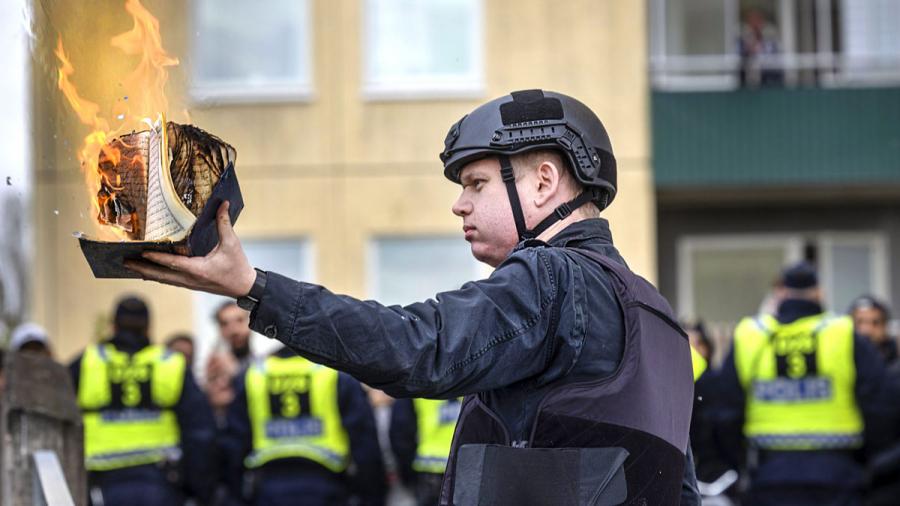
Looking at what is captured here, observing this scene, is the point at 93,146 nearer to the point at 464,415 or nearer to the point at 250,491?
the point at 464,415

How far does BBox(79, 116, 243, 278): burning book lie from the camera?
277cm

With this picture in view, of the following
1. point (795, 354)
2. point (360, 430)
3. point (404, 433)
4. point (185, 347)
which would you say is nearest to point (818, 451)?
point (795, 354)

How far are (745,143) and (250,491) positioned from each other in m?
9.58

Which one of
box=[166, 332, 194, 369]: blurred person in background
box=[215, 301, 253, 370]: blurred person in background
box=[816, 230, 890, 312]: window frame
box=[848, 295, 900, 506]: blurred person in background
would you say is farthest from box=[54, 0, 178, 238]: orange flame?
box=[816, 230, 890, 312]: window frame

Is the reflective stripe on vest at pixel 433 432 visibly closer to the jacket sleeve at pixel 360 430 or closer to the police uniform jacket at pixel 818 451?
the jacket sleeve at pixel 360 430

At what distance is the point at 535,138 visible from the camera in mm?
3381

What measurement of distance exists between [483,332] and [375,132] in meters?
14.2

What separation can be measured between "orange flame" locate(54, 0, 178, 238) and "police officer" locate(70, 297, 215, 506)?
19.1 ft

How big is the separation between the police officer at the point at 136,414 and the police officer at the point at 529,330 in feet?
18.5

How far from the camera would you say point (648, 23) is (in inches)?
704

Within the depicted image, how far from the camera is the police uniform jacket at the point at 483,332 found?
2.86m

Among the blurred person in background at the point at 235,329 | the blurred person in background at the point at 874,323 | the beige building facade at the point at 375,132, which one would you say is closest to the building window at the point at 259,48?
the beige building facade at the point at 375,132

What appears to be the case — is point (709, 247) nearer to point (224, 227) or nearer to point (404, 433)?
point (404, 433)

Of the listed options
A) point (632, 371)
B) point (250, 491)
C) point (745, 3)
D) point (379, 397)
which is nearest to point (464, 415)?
point (632, 371)
